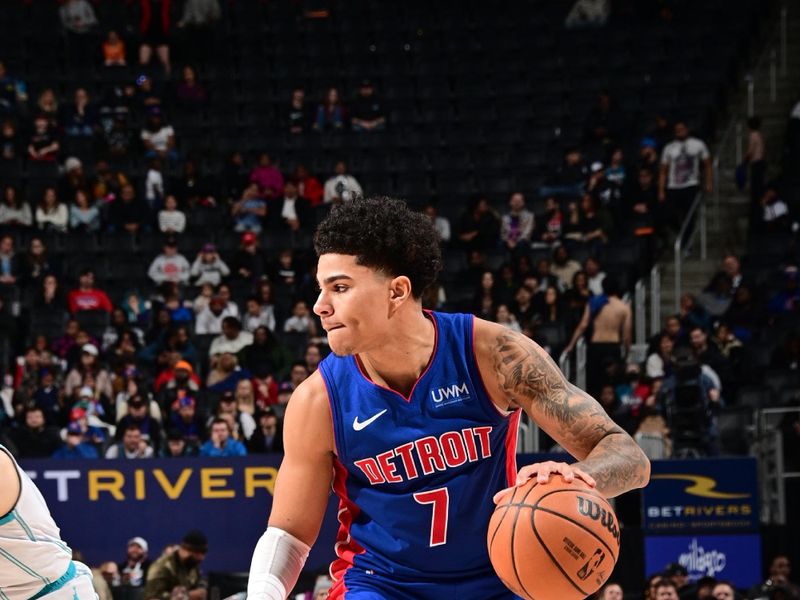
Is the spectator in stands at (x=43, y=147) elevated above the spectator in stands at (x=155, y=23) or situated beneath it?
situated beneath

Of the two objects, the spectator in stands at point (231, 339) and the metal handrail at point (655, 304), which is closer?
the spectator in stands at point (231, 339)

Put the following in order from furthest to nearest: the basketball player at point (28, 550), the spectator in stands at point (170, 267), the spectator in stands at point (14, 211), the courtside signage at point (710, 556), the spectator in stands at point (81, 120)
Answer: the spectator in stands at point (81, 120) < the spectator in stands at point (14, 211) < the spectator in stands at point (170, 267) < the courtside signage at point (710, 556) < the basketball player at point (28, 550)

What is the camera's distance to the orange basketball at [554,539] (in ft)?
12.0

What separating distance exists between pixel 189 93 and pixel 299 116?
169 cm

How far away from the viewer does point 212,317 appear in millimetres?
15523

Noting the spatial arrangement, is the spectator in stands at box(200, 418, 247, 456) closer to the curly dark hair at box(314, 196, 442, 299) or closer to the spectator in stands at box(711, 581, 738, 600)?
the spectator in stands at box(711, 581, 738, 600)

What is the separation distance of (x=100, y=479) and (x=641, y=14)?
1255 cm

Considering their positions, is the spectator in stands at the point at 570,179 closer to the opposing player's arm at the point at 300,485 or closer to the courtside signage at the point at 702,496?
the courtside signage at the point at 702,496

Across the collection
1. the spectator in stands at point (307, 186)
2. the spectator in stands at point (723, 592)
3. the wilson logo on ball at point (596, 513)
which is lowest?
the spectator in stands at point (723, 592)

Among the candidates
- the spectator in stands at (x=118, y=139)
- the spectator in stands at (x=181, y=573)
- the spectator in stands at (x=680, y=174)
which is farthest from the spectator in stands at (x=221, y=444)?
the spectator in stands at (x=118, y=139)

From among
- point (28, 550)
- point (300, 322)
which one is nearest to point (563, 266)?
point (300, 322)

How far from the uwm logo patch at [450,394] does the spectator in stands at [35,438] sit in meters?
9.24

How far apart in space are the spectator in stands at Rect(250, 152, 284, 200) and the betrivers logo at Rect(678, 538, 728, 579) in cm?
833

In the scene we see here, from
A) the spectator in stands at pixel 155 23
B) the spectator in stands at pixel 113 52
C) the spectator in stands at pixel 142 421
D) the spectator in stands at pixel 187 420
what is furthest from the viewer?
the spectator in stands at pixel 155 23
